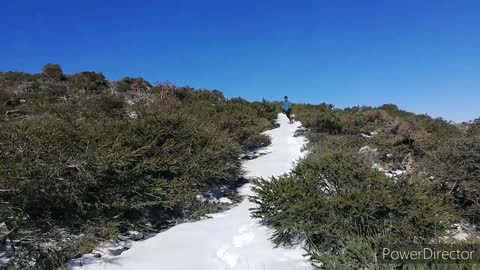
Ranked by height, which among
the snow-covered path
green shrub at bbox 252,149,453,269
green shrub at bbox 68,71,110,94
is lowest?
the snow-covered path

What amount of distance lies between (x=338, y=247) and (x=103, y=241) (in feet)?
11.0

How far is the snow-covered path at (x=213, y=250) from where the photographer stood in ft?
14.9

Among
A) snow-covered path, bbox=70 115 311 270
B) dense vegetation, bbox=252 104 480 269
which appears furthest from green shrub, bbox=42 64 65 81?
dense vegetation, bbox=252 104 480 269

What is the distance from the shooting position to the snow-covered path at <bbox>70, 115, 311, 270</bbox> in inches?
179

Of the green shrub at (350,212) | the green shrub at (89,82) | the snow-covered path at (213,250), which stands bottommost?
the snow-covered path at (213,250)

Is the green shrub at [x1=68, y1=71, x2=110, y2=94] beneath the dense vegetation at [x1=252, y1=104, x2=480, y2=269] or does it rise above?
above

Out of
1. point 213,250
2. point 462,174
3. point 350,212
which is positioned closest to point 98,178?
point 213,250

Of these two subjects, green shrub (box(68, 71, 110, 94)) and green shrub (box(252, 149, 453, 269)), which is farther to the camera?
green shrub (box(68, 71, 110, 94))

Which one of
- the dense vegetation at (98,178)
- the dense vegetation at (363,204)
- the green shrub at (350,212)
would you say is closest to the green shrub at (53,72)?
the dense vegetation at (98,178)

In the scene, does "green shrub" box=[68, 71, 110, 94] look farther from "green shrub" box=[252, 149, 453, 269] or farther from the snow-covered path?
"green shrub" box=[252, 149, 453, 269]

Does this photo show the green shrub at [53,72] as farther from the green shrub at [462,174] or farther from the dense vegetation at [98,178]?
the green shrub at [462,174]

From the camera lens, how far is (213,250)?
17.0 ft

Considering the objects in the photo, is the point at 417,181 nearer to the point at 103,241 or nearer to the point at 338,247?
the point at 338,247

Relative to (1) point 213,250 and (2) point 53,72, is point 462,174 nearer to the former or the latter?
(1) point 213,250
